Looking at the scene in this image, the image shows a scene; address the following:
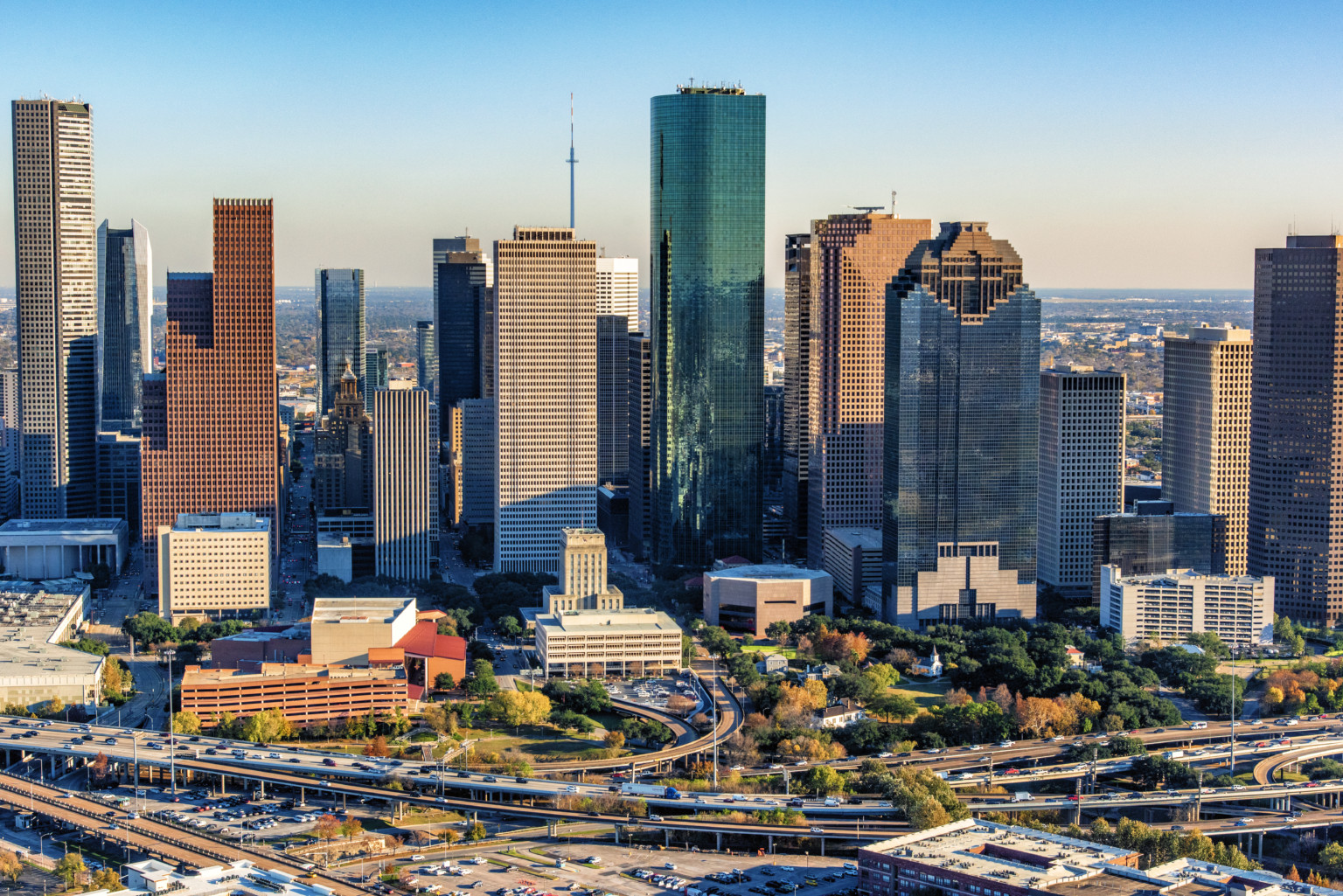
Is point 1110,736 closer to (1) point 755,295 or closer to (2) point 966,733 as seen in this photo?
(2) point 966,733

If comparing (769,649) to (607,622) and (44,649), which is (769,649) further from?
(44,649)

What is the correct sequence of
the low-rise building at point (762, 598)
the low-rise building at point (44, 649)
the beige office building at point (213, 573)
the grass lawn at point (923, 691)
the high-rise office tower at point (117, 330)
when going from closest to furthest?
the low-rise building at point (44, 649), the grass lawn at point (923, 691), the low-rise building at point (762, 598), the beige office building at point (213, 573), the high-rise office tower at point (117, 330)

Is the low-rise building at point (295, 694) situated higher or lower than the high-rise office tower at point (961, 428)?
lower

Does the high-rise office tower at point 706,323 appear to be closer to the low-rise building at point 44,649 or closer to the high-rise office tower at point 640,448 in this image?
the high-rise office tower at point 640,448

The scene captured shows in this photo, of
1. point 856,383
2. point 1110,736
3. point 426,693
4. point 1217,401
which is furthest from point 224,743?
A: point 1217,401

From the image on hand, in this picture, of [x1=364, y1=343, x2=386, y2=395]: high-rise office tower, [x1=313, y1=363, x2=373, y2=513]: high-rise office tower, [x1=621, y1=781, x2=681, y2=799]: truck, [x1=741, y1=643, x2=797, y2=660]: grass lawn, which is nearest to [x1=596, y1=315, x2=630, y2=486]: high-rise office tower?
[x1=313, y1=363, x2=373, y2=513]: high-rise office tower

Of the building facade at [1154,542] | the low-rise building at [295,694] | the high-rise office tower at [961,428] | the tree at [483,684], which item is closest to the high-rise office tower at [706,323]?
the high-rise office tower at [961,428]

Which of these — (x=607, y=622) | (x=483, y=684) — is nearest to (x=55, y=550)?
(x=607, y=622)
